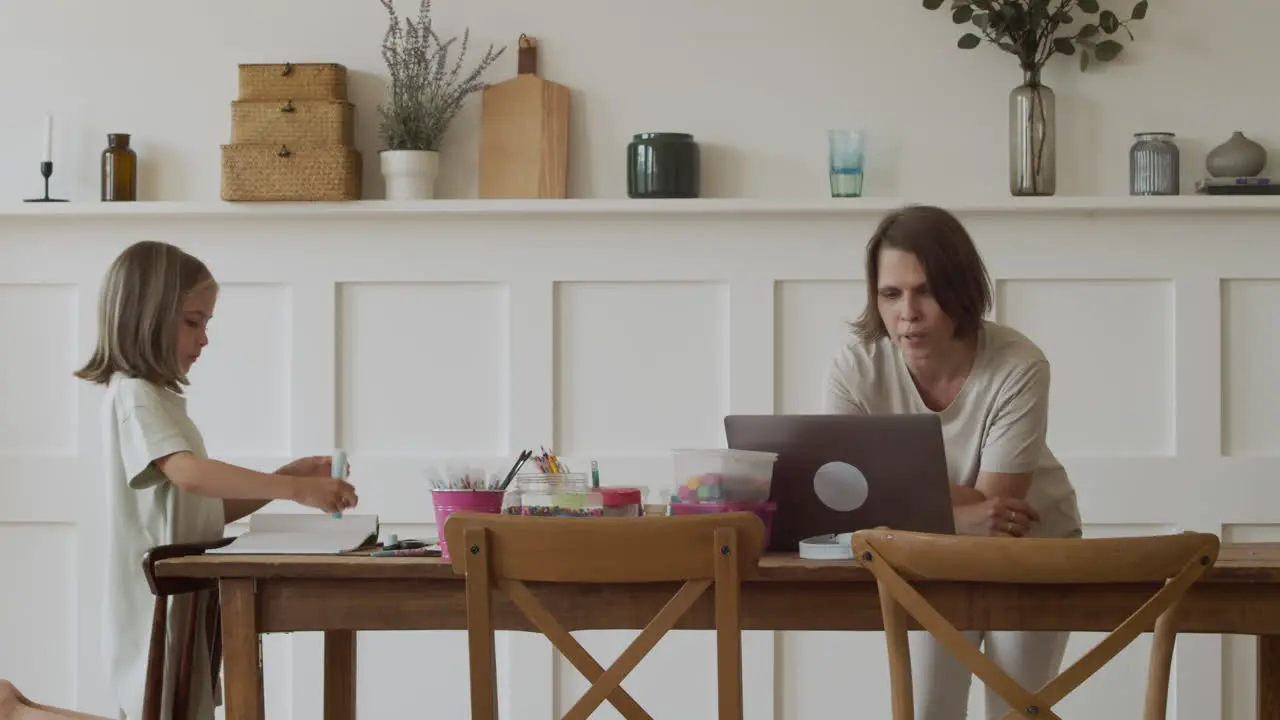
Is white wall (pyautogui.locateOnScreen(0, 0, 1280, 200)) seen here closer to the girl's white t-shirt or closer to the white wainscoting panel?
the white wainscoting panel

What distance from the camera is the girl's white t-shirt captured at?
7.20 feet

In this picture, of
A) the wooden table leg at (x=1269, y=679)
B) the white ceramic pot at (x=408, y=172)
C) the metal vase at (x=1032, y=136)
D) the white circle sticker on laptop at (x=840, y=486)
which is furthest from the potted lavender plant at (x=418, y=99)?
the wooden table leg at (x=1269, y=679)

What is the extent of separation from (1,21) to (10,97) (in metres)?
0.19

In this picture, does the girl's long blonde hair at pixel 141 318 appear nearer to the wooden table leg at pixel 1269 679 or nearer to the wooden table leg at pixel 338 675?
the wooden table leg at pixel 338 675

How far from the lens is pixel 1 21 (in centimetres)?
335

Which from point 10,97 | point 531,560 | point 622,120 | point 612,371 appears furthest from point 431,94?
point 531,560

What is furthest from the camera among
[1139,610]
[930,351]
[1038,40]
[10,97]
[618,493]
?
[10,97]

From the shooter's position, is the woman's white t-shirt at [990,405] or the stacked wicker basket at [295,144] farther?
the stacked wicker basket at [295,144]

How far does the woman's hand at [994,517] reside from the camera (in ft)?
6.81

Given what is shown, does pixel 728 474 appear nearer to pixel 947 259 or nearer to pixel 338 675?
pixel 947 259

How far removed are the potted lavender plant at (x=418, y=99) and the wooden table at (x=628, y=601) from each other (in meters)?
1.43

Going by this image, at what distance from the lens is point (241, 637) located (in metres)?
1.85

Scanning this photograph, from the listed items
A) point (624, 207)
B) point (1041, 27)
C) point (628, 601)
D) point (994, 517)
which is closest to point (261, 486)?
point (628, 601)

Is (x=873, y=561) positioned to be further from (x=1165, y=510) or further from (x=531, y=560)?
(x=1165, y=510)
